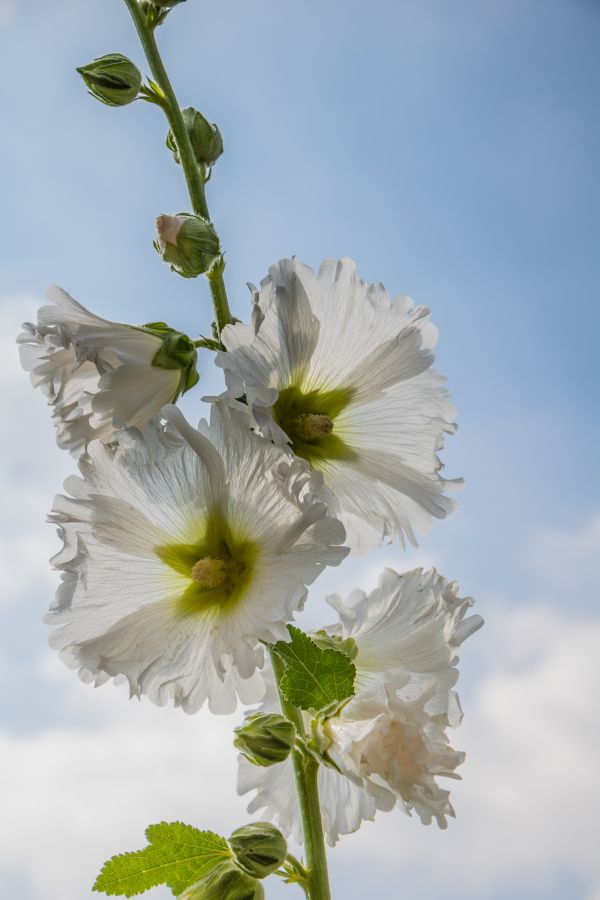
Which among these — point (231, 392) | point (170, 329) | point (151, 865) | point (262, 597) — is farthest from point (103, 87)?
point (151, 865)

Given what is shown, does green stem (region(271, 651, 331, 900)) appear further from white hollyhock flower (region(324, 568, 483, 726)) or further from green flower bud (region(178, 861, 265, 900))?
white hollyhock flower (region(324, 568, 483, 726))

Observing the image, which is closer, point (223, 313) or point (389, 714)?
point (389, 714)

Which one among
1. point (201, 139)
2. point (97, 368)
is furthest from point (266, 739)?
point (201, 139)

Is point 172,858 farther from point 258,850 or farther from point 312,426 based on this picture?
point 312,426

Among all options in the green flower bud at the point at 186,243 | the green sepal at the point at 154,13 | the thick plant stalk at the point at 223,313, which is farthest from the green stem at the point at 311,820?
the green sepal at the point at 154,13

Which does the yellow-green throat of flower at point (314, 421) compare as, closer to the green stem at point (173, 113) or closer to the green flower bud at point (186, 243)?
the green flower bud at point (186, 243)

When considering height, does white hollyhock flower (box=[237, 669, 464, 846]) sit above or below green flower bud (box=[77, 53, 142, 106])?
below

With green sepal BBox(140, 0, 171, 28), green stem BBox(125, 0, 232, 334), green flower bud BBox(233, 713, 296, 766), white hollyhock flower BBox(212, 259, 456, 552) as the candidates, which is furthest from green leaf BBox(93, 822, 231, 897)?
green sepal BBox(140, 0, 171, 28)
